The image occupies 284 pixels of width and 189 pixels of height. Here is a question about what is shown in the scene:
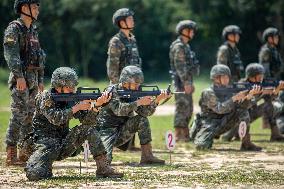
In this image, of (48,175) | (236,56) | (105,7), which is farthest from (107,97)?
(105,7)

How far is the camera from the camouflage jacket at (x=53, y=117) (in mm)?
10836

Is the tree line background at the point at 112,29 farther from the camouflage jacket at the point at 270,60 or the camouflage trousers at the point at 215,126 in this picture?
the camouflage trousers at the point at 215,126

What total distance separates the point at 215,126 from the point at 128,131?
312cm

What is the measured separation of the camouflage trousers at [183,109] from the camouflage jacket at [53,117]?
19.5ft

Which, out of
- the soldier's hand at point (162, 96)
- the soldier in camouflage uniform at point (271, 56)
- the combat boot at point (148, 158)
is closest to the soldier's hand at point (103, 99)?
the soldier's hand at point (162, 96)

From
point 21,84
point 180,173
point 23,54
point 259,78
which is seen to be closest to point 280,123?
point 259,78

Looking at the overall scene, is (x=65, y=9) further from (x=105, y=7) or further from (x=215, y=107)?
(x=215, y=107)

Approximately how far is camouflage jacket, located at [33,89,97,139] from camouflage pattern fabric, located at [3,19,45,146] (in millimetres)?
1127

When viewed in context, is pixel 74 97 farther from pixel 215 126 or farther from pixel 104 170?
pixel 215 126

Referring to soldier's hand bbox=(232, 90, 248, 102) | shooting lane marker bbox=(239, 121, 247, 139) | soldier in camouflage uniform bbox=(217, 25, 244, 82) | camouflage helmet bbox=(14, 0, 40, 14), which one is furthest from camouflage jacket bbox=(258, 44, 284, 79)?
camouflage helmet bbox=(14, 0, 40, 14)

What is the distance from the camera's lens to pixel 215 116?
Result: 15.8m

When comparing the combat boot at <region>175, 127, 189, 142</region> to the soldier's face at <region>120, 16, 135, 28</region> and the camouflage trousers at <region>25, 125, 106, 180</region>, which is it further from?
the camouflage trousers at <region>25, 125, 106, 180</region>

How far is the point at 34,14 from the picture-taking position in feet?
41.4

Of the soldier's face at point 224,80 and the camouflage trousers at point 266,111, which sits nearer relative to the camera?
the soldier's face at point 224,80
